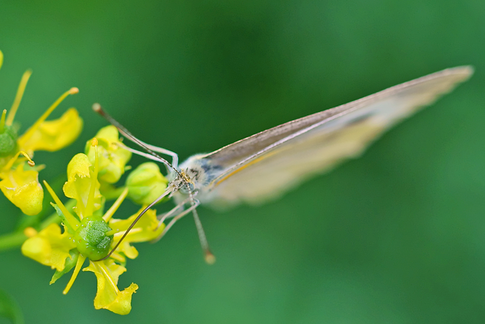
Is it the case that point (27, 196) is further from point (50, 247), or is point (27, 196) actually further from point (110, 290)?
point (110, 290)

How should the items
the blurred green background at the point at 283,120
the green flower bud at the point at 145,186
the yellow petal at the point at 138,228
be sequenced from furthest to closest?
the blurred green background at the point at 283,120
the green flower bud at the point at 145,186
the yellow petal at the point at 138,228

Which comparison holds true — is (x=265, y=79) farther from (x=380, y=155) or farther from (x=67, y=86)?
(x=67, y=86)

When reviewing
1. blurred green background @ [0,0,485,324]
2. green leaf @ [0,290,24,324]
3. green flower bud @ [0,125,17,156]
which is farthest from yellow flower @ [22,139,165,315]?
blurred green background @ [0,0,485,324]

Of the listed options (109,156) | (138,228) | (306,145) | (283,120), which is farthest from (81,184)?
(283,120)

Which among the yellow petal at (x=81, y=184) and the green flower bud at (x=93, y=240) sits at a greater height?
the yellow petal at (x=81, y=184)

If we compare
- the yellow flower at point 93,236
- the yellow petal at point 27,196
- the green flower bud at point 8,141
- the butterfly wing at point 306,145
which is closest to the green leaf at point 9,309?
the yellow flower at point 93,236

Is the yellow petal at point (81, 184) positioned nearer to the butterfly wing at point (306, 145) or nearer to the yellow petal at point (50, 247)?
the yellow petal at point (50, 247)
